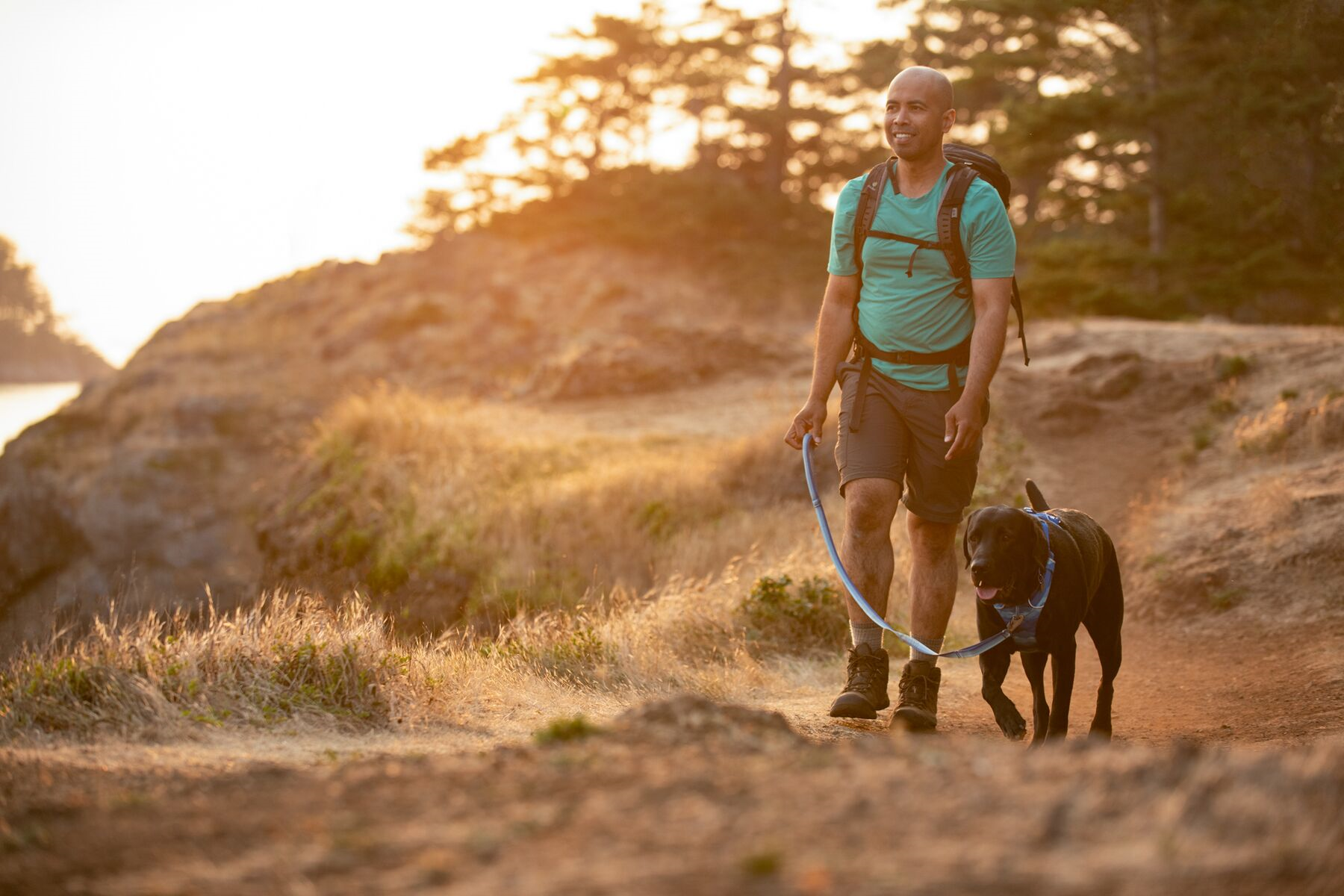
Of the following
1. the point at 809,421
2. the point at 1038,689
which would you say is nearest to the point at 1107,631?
the point at 1038,689

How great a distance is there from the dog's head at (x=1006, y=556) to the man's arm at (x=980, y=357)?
1.02ft

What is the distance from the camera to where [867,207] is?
4.59 m

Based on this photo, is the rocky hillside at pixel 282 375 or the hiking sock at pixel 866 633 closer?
the hiking sock at pixel 866 633

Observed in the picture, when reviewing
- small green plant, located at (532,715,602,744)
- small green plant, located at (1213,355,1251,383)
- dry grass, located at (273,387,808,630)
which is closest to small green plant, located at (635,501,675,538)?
dry grass, located at (273,387,808,630)

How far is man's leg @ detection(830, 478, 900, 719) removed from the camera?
14.9 ft

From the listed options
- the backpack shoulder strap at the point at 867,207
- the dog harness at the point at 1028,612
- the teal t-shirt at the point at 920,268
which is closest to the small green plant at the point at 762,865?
the dog harness at the point at 1028,612

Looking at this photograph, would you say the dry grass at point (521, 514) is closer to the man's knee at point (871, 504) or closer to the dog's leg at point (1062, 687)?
the man's knee at point (871, 504)

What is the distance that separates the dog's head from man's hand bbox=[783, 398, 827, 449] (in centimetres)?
79

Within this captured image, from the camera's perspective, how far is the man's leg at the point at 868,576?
455 cm

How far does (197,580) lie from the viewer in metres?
16.1

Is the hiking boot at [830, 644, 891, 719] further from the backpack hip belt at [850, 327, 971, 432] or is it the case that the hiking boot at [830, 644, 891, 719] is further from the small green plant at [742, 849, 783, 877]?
the small green plant at [742, 849, 783, 877]

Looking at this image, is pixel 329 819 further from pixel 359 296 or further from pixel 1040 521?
pixel 359 296

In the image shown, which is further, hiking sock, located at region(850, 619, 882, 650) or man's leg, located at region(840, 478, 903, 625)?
hiking sock, located at region(850, 619, 882, 650)

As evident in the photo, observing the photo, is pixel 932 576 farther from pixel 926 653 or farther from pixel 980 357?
pixel 980 357
